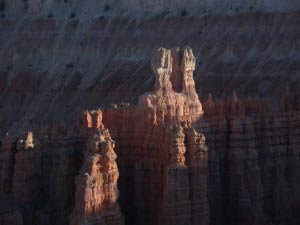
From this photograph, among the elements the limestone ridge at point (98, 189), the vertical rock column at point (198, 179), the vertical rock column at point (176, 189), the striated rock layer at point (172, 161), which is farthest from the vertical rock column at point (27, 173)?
the vertical rock column at point (198, 179)

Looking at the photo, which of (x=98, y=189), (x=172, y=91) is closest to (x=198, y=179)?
(x=98, y=189)

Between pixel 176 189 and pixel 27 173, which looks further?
pixel 27 173

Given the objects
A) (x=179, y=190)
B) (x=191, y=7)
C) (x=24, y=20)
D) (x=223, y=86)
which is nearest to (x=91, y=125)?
(x=179, y=190)

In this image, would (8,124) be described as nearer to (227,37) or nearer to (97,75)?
(97,75)

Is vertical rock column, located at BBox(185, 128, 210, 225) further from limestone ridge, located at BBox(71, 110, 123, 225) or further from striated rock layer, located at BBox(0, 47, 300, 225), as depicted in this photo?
limestone ridge, located at BBox(71, 110, 123, 225)

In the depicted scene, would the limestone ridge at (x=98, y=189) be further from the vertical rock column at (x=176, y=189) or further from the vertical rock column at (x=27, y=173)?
the vertical rock column at (x=27, y=173)

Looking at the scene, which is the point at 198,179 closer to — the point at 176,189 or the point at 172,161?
the point at 176,189
